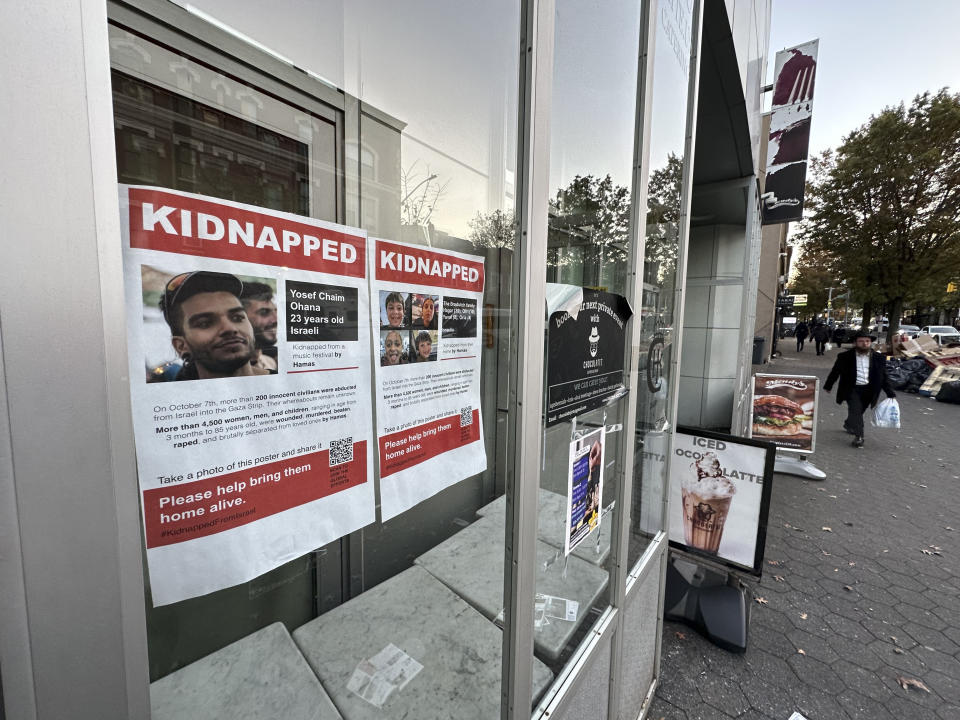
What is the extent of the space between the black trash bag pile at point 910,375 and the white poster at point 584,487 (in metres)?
15.5

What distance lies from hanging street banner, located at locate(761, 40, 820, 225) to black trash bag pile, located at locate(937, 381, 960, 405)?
26.0ft

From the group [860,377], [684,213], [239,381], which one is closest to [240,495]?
[239,381]

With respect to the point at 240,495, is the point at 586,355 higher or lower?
higher

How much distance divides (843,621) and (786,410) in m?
3.03

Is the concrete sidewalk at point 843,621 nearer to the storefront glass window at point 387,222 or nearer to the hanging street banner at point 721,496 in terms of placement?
the hanging street banner at point 721,496

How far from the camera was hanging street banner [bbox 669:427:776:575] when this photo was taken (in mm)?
2908

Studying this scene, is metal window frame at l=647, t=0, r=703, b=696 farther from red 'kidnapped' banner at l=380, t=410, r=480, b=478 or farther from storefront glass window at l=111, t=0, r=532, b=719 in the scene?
red 'kidnapped' banner at l=380, t=410, r=480, b=478

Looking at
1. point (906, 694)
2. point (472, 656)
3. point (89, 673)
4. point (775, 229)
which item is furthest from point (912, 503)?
point (775, 229)

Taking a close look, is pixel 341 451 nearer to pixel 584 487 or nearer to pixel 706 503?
pixel 584 487

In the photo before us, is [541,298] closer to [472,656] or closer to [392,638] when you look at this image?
[472,656]

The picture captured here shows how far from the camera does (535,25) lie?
1.11 metres

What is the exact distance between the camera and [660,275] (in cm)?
238

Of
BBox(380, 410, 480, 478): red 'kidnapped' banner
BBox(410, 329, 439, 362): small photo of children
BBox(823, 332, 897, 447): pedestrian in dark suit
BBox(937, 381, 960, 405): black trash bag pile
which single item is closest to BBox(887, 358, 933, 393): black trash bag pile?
BBox(937, 381, 960, 405): black trash bag pile

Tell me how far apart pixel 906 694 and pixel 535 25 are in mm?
3839
